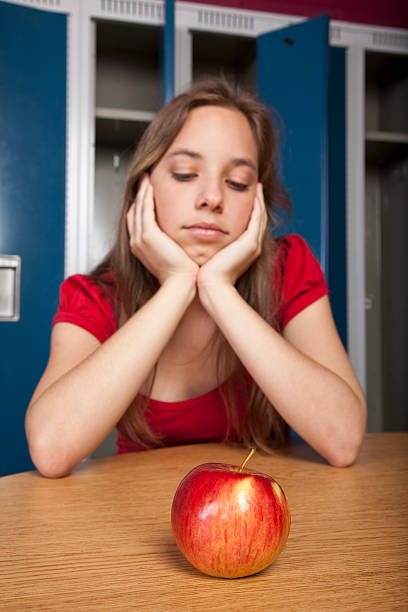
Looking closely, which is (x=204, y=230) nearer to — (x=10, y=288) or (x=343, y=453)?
(x=343, y=453)

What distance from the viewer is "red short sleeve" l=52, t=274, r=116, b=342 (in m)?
1.07

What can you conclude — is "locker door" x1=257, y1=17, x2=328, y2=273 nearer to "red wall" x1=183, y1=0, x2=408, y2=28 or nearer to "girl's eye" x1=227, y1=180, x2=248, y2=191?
"red wall" x1=183, y1=0, x2=408, y2=28

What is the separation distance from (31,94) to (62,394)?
5.49 ft

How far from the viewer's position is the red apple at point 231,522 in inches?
15.6

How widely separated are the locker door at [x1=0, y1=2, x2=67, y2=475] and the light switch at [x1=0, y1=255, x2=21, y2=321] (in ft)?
0.07

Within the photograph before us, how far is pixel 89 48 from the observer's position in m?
2.23

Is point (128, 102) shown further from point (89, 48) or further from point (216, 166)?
point (216, 166)

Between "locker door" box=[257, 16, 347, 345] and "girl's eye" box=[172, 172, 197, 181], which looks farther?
"locker door" box=[257, 16, 347, 345]

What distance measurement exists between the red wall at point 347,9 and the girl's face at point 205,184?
6.65 ft

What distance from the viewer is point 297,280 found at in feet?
4.02

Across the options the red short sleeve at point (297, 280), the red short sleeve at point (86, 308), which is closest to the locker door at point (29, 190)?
the red short sleeve at point (86, 308)

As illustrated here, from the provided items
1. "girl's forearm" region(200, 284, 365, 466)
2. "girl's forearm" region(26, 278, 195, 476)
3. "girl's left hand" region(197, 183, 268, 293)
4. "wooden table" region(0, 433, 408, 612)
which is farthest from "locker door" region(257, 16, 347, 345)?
"wooden table" region(0, 433, 408, 612)

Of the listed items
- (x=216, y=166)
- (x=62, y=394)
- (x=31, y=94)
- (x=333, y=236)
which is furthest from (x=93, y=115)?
(x=62, y=394)

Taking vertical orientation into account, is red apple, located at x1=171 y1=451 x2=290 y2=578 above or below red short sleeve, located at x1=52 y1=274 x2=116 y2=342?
below
